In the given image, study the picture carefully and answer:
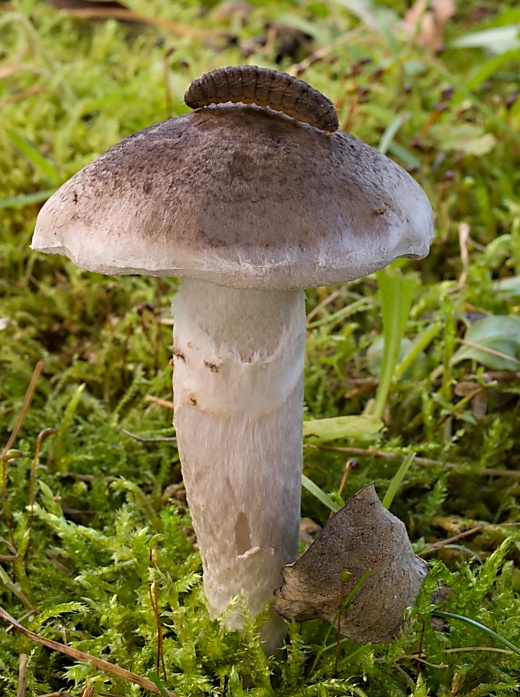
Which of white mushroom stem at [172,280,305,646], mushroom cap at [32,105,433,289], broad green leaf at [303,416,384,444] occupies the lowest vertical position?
broad green leaf at [303,416,384,444]

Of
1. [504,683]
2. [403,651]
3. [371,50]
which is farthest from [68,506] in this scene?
[371,50]

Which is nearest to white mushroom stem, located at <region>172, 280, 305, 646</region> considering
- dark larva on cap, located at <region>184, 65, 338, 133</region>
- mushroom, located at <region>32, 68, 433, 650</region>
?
mushroom, located at <region>32, 68, 433, 650</region>

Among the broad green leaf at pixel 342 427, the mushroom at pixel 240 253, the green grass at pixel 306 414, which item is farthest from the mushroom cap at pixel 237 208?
the broad green leaf at pixel 342 427

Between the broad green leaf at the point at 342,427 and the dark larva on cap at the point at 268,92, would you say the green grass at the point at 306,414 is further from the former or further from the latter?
the dark larva on cap at the point at 268,92

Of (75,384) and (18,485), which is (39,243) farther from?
(75,384)

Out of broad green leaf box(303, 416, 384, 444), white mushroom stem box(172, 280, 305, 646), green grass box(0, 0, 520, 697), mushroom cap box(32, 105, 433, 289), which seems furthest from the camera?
broad green leaf box(303, 416, 384, 444)

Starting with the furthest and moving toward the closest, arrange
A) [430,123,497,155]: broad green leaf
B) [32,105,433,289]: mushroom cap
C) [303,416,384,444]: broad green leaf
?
[430,123,497,155]: broad green leaf, [303,416,384,444]: broad green leaf, [32,105,433,289]: mushroom cap

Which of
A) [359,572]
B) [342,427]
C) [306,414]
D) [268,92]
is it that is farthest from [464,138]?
[359,572]

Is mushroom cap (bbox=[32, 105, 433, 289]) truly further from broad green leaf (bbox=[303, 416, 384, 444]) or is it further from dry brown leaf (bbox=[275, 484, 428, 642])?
broad green leaf (bbox=[303, 416, 384, 444])
